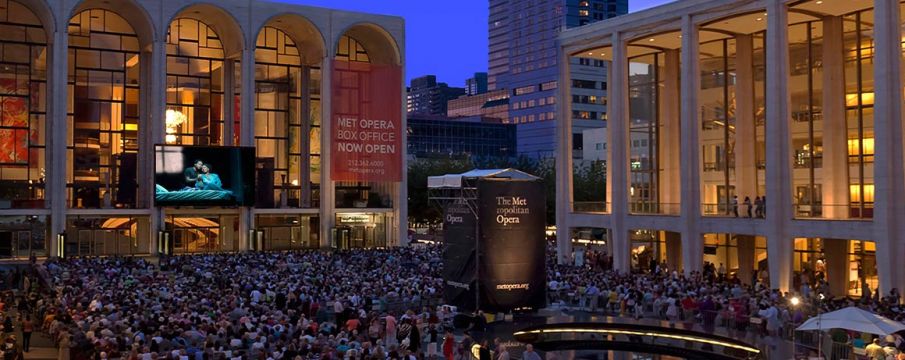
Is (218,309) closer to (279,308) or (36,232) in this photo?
(279,308)

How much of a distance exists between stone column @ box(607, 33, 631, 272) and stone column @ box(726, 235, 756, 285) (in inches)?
213

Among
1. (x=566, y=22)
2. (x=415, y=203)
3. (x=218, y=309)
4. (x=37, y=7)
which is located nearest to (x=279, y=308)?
(x=218, y=309)

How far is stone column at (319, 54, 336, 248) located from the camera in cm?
5991

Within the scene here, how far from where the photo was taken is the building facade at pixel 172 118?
5284 centimetres

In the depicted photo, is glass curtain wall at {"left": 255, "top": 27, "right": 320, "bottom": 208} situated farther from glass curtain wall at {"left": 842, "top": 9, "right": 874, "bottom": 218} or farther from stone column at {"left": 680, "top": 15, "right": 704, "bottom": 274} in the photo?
glass curtain wall at {"left": 842, "top": 9, "right": 874, "bottom": 218}

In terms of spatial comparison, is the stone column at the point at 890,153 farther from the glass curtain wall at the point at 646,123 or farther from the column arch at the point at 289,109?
the column arch at the point at 289,109

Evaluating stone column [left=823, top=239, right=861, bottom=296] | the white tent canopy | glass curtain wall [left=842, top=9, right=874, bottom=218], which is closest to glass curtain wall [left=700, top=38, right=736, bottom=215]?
glass curtain wall [left=842, top=9, right=874, bottom=218]

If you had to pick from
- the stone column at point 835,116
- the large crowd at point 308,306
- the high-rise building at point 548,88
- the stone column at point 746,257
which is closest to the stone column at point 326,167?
the large crowd at point 308,306

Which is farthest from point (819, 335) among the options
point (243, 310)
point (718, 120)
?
point (718, 120)

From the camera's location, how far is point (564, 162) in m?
49.0

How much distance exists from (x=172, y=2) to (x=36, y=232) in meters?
16.2

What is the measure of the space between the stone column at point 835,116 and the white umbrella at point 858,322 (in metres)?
19.3

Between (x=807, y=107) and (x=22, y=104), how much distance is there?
4457 centimetres

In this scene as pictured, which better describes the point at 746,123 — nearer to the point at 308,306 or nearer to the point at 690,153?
the point at 690,153
